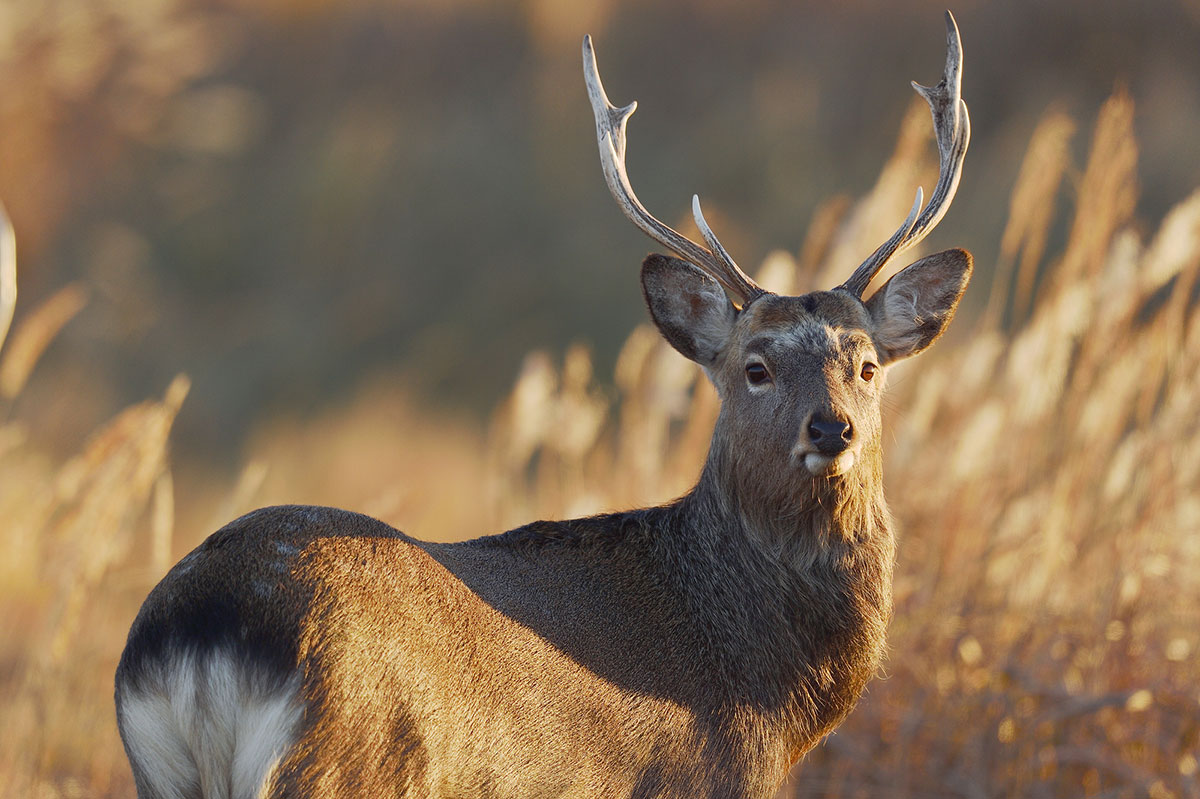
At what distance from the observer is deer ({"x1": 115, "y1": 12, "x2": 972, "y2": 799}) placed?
2594mm

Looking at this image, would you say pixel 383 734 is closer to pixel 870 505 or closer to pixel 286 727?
pixel 286 727

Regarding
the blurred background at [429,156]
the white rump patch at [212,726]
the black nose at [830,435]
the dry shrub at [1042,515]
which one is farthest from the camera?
the blurred background at [429,156]

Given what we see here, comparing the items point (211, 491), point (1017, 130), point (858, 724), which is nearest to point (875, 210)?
point (858, 724)

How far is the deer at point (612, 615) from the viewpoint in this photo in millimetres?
2594

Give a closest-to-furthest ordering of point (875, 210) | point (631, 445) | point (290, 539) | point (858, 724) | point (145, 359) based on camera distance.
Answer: point (290, 539) → point (858, 724) → point (875, 210) → point (631, 445) → point (145, 359)

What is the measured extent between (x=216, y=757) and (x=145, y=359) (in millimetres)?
12495

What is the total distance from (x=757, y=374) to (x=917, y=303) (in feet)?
2.39

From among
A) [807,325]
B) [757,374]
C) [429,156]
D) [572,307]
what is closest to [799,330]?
[807,325]

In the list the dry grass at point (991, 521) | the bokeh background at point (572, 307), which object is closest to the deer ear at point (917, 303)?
the dry grass at point (991, 521)

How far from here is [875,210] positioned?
5531 mm

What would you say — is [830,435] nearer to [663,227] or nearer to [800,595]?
[800,595]

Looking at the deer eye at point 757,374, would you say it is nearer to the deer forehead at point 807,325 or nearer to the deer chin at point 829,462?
the deer forehead at point 807,325

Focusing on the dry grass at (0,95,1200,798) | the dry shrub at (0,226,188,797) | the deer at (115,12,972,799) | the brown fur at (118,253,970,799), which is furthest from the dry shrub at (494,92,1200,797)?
the dry shrub at (0,226,188,797)

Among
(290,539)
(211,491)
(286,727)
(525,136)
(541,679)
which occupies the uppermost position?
(290,539)
